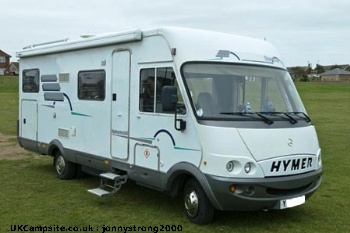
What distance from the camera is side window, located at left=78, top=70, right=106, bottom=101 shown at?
26.3ft

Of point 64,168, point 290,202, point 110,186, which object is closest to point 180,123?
point 290,202

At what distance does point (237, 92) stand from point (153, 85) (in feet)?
4.20

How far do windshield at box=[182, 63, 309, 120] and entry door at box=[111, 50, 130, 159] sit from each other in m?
1.47

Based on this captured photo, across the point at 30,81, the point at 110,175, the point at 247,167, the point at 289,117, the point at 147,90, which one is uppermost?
the point at 30,81

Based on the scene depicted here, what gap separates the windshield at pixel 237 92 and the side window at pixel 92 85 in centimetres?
220

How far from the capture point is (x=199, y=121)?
6020 millimetres

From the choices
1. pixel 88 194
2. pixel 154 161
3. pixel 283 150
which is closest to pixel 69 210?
pixel 88 194

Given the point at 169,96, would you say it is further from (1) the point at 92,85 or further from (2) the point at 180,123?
(1) the point at 92,85

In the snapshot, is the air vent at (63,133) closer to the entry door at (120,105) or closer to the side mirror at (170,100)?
the entry door at (120,105)

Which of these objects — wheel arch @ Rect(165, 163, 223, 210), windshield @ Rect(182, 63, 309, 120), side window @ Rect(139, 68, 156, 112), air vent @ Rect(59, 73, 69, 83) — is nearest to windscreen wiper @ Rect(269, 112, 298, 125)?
windshield @ Rect(182, 63, 309, 120)

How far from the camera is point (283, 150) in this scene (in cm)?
606

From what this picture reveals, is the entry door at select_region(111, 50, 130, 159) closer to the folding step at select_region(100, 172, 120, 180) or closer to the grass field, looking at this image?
the folding step at select_region(100, 172, 120, 180)

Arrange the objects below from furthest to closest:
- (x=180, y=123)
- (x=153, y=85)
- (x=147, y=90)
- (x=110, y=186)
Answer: (x=110, y=186), (x=147, y=90), (x=153, y=85), (x=180, y=123)

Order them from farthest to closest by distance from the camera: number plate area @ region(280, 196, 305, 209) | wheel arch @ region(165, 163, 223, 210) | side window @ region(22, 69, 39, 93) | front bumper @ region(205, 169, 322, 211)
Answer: side window @ region(22, 69, 39, 93) → number plate area @ region(280, 196, 305, 209) → wheel arch @ region(165, 163, 223, 210) → front bumper @ region(205, 169, 322, 211)
